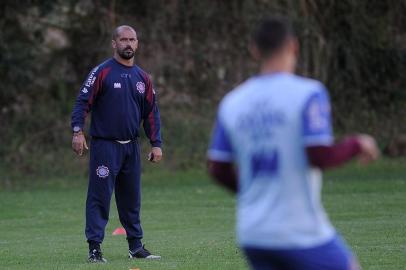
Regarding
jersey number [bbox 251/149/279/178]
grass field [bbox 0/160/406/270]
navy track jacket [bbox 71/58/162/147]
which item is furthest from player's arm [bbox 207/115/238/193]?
navy track jacket [bbox 71/58/162/147]

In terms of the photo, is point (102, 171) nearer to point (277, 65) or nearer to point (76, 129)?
point (76, 129)

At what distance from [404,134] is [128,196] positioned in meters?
18.0

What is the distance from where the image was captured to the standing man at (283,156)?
484 centimetres

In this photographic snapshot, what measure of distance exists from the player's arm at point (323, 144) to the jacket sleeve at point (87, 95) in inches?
229

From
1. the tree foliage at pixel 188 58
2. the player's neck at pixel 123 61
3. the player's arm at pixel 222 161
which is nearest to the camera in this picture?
the player's arm at pixel 222 161

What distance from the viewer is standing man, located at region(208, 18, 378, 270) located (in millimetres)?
4844

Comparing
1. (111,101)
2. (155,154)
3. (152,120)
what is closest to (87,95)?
(111,101)

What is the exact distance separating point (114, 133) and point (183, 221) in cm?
527

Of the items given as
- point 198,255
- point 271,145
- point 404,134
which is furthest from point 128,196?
point 404,134

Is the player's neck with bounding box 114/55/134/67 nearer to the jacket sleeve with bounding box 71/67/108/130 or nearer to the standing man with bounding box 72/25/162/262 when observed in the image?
the standing man with bounding box 72/25/162/262

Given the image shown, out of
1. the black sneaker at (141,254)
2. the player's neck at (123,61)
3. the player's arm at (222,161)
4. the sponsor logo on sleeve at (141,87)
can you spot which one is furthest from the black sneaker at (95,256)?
the player's arm at (222,161)

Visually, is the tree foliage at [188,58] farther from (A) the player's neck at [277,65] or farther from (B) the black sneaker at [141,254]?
(A) the player's neck at [277,65]

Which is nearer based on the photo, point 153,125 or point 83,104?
point 83,104

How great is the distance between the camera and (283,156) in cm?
490
